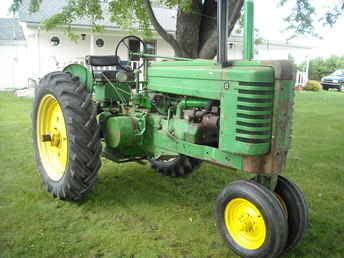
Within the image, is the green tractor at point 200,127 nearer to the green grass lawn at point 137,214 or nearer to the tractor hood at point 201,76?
the tractor hood at point 201,76

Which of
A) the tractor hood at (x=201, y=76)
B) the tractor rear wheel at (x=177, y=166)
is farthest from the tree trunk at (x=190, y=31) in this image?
the tractor hood at (x=201, y=76)

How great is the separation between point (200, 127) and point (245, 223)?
2.82ft

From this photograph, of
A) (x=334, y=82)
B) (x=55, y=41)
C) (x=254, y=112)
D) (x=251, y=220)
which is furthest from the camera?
(x=334, y=82)

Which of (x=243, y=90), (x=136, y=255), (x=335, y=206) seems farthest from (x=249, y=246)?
(x=335, y=206)

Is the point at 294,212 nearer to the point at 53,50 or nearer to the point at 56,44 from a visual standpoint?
the point at 53,50

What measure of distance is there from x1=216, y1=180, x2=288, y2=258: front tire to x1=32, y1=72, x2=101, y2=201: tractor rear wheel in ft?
4.44

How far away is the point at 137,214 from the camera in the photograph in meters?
3.60

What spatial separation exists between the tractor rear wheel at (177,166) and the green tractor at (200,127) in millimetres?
17

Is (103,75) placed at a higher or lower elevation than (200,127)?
higher

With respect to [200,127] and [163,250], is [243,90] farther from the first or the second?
[163,250]

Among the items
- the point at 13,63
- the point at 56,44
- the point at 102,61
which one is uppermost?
the point at 56,44

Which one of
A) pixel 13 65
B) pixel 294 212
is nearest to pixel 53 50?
pixel 13 65

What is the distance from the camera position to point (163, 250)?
9.67 feet

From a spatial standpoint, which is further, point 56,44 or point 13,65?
point 13,65
